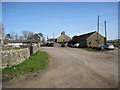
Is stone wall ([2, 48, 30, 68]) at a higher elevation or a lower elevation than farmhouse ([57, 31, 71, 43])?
lower

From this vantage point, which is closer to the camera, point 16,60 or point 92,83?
point 92,83

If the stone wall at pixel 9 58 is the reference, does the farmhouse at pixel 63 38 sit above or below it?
above

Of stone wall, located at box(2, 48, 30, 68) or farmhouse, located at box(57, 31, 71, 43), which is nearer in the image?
stone wall, located at box(2, 48, 30, 68)

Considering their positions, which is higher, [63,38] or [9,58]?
[63,38]

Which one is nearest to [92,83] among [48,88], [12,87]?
[48,88]

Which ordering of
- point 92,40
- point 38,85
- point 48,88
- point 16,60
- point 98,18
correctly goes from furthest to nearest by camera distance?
point 92,40 < point 98,18 < point 16,60 < point 38,85 < point 48,88

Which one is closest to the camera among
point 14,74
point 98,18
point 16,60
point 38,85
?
point 38,85

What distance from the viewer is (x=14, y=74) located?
843cm

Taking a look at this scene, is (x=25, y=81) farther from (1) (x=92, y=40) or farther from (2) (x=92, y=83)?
(1) (x=92, y=40)

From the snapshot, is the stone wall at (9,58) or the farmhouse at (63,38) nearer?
the stone wall at (9,58)

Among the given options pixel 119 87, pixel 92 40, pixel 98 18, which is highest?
pixel 98 18

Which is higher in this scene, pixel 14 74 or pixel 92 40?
pixel 92 40

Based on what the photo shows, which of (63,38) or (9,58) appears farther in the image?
(63,38)

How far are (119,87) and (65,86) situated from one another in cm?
307
